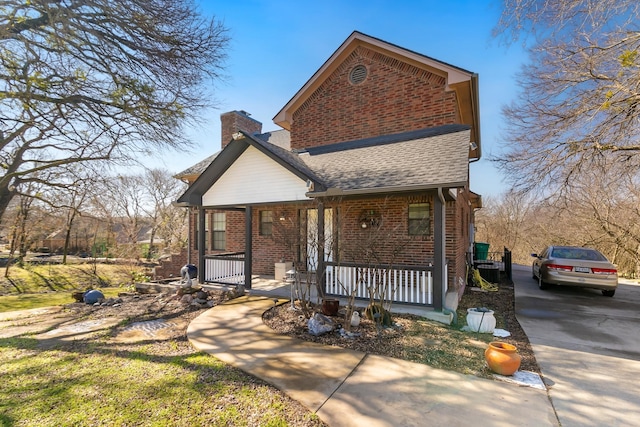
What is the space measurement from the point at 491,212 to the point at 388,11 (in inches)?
952

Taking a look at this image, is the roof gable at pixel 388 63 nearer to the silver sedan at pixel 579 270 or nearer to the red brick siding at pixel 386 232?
the red brick siding at pixel 386 232

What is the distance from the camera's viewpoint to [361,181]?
749 centimetres

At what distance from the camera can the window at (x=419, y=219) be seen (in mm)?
8469

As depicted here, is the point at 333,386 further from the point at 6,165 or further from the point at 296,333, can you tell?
the point at 6,165

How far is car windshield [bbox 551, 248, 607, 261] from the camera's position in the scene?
Result: 10038 mm

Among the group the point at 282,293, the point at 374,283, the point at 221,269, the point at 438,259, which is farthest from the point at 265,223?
the point at 438,259

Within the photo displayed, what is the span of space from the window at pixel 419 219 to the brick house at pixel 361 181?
0.09ft

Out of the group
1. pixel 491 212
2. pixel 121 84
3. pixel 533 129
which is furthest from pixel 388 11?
pixel 491 212

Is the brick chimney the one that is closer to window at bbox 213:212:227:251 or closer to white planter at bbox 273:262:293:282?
window at bbox 213:212:227:251

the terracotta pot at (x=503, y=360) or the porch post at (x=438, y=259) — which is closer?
the terracotta pot at (x=503, y=360)

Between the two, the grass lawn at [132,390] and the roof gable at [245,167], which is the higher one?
the roof gable at [245,167]

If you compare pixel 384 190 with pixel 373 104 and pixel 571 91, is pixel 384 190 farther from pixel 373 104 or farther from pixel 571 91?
pixel 571 91

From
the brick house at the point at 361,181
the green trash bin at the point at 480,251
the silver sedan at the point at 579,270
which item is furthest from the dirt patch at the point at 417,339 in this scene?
the green trash bin at the point at 480,251

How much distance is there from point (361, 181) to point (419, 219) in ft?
7.66
